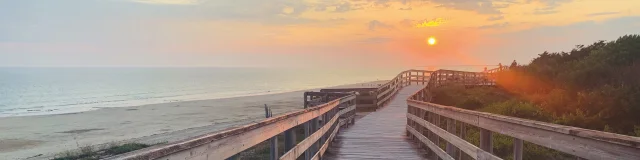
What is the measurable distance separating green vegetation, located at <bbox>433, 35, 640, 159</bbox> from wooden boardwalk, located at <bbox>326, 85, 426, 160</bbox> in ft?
6.09

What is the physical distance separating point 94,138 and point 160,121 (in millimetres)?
7375

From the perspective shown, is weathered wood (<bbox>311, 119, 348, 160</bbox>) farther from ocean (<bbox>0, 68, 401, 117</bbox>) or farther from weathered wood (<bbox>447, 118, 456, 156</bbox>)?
ocean (<bbox>0, 68, 401, 117</bbox>)

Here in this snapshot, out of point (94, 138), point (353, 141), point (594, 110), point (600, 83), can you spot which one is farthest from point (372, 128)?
point (94, 138)

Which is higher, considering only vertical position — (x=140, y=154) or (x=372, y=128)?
(x=140, y=154)

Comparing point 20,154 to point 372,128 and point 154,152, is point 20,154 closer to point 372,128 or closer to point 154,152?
point 372,128

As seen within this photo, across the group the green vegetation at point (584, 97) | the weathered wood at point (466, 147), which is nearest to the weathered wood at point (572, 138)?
the weathered wood at point (466, 147)

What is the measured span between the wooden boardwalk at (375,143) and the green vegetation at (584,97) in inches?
73.0

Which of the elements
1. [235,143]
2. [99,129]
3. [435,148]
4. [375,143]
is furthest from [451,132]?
[99,129]

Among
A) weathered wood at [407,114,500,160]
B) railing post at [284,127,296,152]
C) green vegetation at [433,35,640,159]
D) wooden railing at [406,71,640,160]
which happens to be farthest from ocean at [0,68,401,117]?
wooden railing at [406,71,640,160]

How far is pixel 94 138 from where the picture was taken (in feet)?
74.5

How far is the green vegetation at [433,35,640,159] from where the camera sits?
11.3m

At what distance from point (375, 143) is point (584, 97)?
6.86m

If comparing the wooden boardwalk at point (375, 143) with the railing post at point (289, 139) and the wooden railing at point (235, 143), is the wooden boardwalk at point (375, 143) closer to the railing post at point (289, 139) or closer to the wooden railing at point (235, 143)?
the wooden railing at point (235, 143)

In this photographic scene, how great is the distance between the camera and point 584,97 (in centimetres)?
1327
